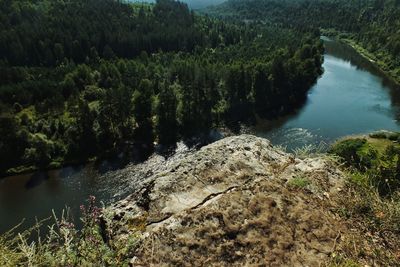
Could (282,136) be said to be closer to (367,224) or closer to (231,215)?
(367,224)

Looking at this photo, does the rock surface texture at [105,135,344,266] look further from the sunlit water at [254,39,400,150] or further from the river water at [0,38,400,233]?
the sunlit water at [254,39,400,150]

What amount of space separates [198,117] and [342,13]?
155 meters

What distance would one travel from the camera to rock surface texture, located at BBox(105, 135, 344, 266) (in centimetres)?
552

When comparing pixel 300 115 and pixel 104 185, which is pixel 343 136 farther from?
pixel 104 185

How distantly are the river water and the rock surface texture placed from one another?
121ft

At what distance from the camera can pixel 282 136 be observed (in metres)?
62.4

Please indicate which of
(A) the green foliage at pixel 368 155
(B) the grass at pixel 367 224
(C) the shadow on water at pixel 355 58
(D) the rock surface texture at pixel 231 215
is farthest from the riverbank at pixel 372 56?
(D) the rock surface texture at pixel 231 215

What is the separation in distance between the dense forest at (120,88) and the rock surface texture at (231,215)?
52949 millimetres

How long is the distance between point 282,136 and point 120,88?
29030 mm

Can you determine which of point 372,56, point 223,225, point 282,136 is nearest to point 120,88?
point 282,136

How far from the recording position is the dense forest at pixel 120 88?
60.7 m

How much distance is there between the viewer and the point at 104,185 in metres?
50.1

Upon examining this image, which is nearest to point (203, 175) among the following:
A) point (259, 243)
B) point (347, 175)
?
point (259, 243)

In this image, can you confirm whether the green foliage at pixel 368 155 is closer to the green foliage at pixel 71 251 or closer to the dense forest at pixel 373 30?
the green foliage at pixel 71 251
